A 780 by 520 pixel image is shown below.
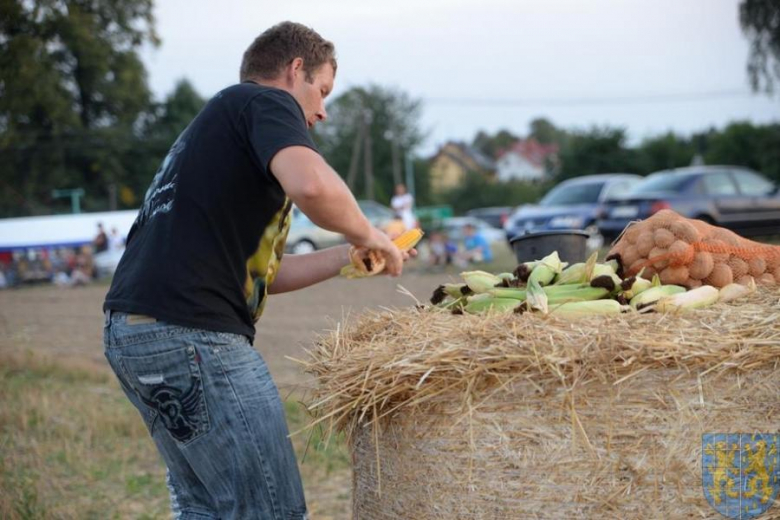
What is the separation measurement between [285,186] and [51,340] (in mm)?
9189

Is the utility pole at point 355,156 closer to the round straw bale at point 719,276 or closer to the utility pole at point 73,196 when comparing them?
the utility pole at point 73,196

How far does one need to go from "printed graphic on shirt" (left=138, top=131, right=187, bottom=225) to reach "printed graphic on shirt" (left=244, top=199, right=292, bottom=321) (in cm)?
29

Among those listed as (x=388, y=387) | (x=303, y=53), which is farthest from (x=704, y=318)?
(x=303, y=53)

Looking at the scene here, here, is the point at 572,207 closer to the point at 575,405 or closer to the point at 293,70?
the point at 293,70

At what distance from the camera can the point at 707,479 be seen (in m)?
2.28

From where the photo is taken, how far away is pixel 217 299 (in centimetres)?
244

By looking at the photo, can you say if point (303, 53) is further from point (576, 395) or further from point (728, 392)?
point (728, 392)

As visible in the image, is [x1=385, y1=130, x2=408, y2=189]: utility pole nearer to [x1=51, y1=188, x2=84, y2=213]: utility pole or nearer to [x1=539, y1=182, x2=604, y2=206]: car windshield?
[x1=51, y1=188, x2=84, y2=213]: utility pole

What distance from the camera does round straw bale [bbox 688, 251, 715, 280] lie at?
2.96 meters

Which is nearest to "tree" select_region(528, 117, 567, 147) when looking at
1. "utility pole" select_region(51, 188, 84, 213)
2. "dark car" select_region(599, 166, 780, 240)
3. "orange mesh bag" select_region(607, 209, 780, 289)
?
"utility pole" select_region(51, 188, 84, 213)

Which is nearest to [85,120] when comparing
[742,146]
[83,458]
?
[742,146]

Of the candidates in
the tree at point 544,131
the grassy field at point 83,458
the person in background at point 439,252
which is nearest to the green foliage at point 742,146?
the person in background at point 439,252

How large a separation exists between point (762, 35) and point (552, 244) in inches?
971

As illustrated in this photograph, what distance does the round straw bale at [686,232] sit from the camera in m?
2.99
